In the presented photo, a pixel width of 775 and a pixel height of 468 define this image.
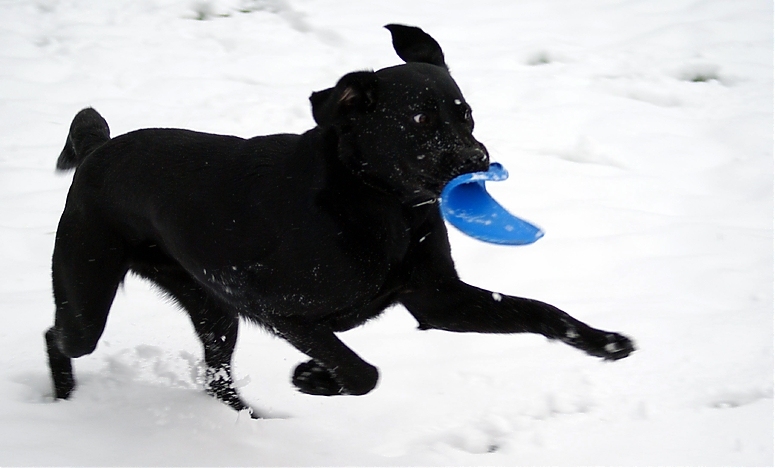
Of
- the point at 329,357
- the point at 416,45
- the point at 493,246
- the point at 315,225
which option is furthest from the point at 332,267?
the point at 493,246

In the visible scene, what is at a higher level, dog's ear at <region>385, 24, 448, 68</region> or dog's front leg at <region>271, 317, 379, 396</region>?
dog's ear at <region>385, 24, 448, 68</region>

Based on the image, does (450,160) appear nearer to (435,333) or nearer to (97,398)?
(435,333)

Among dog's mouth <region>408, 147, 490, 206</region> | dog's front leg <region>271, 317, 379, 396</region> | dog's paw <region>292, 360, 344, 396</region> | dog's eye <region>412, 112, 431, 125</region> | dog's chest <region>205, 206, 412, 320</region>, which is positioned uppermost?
dog's eye <region>412, 112, 431, 125</region>

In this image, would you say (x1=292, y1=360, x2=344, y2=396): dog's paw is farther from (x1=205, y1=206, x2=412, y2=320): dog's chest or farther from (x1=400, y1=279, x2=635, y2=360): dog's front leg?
(x1=400, y1=279, x2=635, y2=360): dog's front leg

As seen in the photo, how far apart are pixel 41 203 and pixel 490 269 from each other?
8.56 feet

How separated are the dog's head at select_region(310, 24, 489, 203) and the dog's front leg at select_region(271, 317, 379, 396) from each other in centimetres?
53

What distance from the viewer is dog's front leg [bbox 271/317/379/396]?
281 centimetres

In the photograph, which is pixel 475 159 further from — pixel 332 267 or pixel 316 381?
pixel 316 381

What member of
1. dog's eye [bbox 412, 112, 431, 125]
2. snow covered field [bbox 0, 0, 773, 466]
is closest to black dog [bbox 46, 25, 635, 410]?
dog's eye [bbox 412, 112, 431, 125]

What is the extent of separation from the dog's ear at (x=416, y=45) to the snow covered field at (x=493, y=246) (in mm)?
1289

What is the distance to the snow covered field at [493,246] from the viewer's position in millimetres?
3031

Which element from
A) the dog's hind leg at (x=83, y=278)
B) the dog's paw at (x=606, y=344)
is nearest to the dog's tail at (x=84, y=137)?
the dog's hind leg at (x=83, y=278)

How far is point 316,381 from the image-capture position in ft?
9.49

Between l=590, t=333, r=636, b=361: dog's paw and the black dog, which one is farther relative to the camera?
l=590, t=333, r=636, b=361: dog's paw
